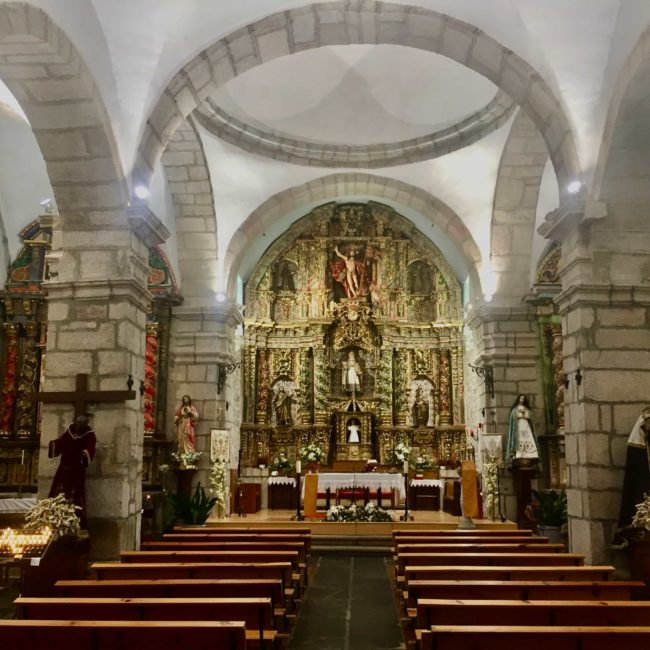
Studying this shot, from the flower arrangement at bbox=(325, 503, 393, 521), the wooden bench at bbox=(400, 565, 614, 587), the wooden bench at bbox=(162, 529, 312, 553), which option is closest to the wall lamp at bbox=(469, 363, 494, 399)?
the flower arrangement at bbox=(325, 503, 393, 521)

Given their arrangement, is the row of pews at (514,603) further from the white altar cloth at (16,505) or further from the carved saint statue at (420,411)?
the carved saint statue at (420,411)

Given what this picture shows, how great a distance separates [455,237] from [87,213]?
8341 mm

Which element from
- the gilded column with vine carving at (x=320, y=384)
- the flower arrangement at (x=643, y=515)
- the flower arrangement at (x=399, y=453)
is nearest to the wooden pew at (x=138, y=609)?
the flower arrangement at (x=643, y=515)

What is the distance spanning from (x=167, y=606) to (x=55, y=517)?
2.80 metres

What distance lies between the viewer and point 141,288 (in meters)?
7.90

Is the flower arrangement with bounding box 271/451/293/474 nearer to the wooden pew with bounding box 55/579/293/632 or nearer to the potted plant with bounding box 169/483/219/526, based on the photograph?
the potted plant with bounding box 169/483/219/526

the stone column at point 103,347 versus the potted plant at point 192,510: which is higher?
the stone column at point 103,347

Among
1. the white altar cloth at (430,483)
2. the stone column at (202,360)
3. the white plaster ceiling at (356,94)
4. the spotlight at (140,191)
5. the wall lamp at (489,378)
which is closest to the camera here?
the spotlight at (140,191)

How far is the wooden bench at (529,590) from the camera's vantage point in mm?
4797

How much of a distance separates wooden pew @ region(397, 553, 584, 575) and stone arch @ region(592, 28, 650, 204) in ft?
12.3

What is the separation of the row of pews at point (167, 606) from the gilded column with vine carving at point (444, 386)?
33.0 feet

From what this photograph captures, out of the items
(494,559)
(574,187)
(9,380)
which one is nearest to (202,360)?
(9,380)

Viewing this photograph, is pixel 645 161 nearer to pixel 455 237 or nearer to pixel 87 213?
pixel 87 213

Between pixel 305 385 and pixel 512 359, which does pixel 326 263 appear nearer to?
pixel 305 385
